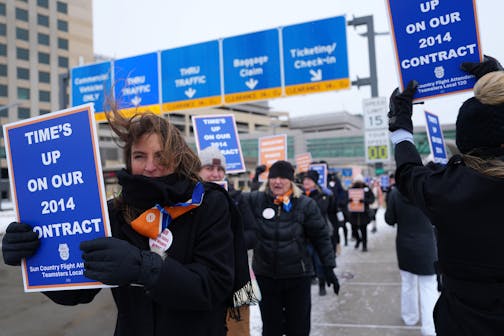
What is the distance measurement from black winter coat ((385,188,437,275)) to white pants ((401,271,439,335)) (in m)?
0.12

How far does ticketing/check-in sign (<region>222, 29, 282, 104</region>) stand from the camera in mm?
10289

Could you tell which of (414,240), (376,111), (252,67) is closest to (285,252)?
(414,240)

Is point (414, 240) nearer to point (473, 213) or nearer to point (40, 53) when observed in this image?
point (473, 213)

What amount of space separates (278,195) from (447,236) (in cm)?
239

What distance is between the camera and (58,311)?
16.5ft

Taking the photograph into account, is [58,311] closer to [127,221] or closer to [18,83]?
[127,221]

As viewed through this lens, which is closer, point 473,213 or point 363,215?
point 473,213

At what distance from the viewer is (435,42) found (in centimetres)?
251

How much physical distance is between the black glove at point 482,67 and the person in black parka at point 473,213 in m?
0.44

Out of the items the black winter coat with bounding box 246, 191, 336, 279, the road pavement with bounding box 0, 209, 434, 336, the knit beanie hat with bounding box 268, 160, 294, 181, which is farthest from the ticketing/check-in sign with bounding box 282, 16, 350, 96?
the black winter coat with bounding box 246, 191, 336, 279

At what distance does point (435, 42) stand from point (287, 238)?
219 cm

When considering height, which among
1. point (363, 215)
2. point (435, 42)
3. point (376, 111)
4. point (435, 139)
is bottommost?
point (363, 215)

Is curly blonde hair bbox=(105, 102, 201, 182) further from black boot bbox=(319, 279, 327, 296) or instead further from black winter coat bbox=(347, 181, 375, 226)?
black winter coat bbox=(347, 181, 375, 226)

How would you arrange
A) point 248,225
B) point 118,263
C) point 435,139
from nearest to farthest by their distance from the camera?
point 118,263, point 248,225, point 435,139
